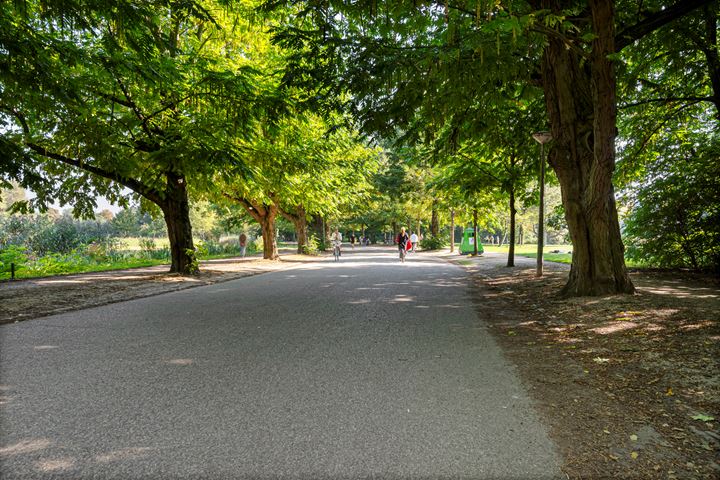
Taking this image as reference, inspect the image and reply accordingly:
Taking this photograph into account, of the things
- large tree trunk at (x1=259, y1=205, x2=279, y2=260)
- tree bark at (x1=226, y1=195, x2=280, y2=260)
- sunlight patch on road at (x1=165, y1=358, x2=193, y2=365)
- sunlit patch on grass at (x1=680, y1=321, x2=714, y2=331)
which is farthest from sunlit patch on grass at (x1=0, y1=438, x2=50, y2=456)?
large tree trunk at (x1=259, y1=205, x2=279, y2=260)

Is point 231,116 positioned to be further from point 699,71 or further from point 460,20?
point 699,71

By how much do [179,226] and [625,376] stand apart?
13286 millimetres

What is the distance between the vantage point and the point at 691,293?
8.01 metres

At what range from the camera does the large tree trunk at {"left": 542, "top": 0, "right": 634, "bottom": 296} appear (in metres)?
7.29

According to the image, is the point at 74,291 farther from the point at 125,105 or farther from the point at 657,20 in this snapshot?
the point at 657,20

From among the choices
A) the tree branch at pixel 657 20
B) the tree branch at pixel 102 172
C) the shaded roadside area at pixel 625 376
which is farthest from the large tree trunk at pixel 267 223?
the tree branch at pixel 657 20

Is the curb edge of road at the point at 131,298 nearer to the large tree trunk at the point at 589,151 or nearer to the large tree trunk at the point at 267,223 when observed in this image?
the large tree trunk at the point at 267,223

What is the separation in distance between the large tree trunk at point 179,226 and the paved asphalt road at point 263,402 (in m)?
7.15

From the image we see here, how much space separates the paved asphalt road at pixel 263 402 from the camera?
2469mm

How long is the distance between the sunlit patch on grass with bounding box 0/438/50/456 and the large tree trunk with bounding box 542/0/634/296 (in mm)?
8492

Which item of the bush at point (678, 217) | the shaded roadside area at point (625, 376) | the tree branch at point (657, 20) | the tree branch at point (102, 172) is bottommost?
the shaded roadside area at point (625, 376)

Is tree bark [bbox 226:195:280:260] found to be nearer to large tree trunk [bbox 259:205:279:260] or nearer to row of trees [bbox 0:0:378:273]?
large tree trunk [bbox 259:205:279:260]

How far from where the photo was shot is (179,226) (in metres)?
13.4

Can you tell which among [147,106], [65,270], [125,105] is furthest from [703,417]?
[65,270]
